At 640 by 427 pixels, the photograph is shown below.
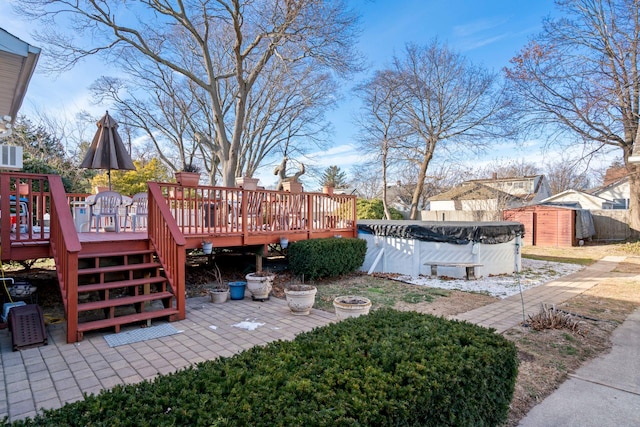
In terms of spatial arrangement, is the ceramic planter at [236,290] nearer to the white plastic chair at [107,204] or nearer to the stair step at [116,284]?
→ the stair step at [116,284]

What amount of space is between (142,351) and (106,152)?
174 inches

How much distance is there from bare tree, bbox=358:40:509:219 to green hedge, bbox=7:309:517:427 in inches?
665

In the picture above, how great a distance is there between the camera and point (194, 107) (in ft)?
56.8

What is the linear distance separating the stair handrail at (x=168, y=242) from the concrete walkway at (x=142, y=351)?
1.45ft

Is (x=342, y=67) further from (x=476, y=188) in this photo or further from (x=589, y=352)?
(x=476, y=188)

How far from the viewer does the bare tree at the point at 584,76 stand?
11.5 metres

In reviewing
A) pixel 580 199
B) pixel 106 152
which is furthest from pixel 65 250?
pixel 580 199

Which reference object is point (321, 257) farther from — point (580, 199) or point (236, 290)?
point (580, 199)

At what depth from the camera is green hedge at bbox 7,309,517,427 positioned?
1374 millimetres

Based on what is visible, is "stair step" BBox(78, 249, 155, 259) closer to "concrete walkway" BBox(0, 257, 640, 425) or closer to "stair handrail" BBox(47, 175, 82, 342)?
"stair handrail" BBox(47, 175, 82, 342)

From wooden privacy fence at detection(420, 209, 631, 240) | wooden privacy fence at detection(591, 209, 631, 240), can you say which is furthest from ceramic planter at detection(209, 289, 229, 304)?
wooden privacy fence at detection(591, 209, 631, 240)

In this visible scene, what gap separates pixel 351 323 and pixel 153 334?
9.23 feet

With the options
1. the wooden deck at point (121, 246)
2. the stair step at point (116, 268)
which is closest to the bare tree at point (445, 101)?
the wooden deck at point (121, 246)

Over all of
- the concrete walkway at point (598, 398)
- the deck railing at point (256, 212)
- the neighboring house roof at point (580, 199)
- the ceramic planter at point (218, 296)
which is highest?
the neighboring house roof at point (580, 199)
